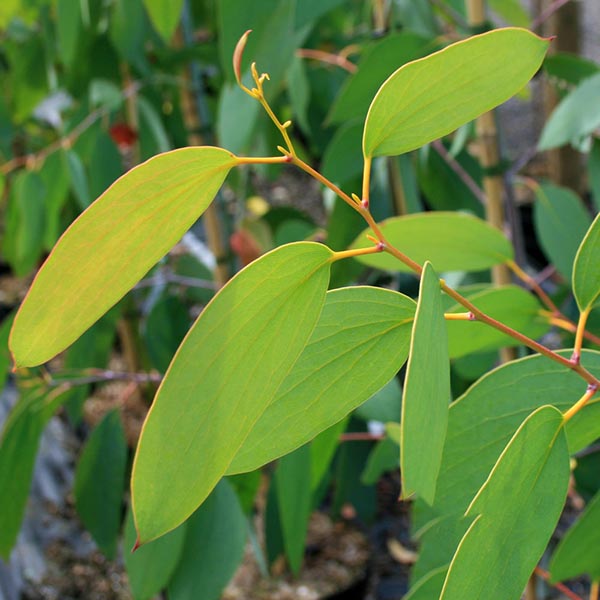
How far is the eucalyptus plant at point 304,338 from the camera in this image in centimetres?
25

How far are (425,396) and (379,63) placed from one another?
439 mm

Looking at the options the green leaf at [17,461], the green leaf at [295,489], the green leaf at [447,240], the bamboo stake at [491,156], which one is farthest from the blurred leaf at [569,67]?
the green leaf at [17,461]

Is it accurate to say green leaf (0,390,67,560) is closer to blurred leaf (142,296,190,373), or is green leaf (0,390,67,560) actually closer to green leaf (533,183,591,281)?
blurred leaf (142,296,190,373)

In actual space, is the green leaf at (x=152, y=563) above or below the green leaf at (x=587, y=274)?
below

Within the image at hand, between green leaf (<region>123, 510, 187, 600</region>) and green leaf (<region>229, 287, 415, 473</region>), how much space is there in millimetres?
326

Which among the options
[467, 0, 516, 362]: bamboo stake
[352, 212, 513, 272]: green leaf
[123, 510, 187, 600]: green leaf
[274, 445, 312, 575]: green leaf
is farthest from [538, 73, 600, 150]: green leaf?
[123, 510, 187, 600]: green leaf

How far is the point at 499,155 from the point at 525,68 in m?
0.42

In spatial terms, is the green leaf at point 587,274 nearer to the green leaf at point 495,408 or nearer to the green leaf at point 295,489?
the green leaf at point 495,408

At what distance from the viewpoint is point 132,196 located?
260 millimetres

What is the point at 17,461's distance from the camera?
675 millimetres

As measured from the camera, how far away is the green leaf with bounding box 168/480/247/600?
617 mm

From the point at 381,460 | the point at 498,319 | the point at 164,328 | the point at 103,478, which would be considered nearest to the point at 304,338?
the point at 498,319

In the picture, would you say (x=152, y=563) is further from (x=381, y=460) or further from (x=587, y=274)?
(x=587, y=274)

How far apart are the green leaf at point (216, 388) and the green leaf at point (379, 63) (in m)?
0.40
